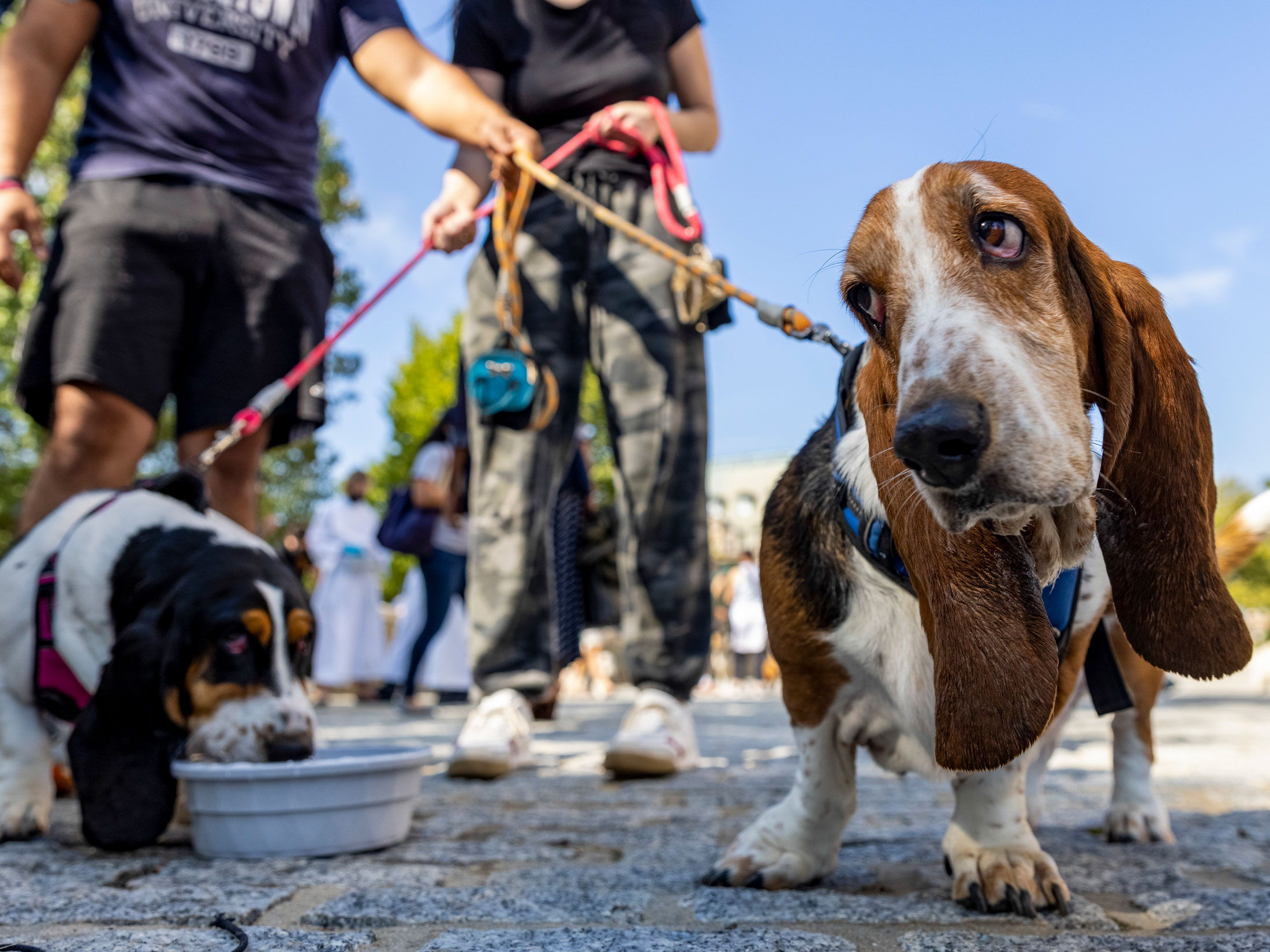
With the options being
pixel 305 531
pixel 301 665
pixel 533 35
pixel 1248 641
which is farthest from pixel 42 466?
pixel 305 531

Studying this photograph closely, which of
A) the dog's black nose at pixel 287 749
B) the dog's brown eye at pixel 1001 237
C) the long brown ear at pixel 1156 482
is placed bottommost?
the dog's black nose at pixel 287 749

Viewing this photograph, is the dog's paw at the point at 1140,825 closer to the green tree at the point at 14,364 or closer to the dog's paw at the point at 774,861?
the dog's paw at the point at 774,861

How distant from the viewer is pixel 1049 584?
147 centimetres

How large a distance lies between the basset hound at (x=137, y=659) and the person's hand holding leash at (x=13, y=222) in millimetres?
740

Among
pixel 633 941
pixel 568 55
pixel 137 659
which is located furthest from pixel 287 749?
pixel 568 55

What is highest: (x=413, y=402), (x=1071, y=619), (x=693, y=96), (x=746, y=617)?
(x=413, y=402)

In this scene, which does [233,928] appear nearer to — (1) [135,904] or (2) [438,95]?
(1) [135,904]

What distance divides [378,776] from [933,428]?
1.56 meters

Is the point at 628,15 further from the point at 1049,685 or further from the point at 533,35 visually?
the point at 1049,685

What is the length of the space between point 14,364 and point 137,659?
863cm

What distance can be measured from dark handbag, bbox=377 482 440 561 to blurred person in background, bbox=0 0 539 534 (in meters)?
4.24

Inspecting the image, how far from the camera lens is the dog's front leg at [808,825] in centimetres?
188

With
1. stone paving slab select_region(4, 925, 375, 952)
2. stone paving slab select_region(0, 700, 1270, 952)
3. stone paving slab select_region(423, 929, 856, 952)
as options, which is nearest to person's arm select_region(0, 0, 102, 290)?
stone paving slab select_region(0, 700, 1270, 952)

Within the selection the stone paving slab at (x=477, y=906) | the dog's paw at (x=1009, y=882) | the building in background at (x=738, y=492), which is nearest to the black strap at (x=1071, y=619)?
the dog's paw at (x=1009, y=882)
